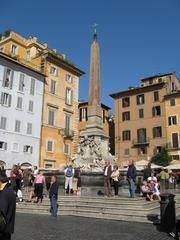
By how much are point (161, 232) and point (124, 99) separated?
38783 mm

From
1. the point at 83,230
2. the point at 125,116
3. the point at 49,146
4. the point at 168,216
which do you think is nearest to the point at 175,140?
the point at 125,116

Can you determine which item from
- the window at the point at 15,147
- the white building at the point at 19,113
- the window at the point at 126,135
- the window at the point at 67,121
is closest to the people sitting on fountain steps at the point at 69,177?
the white building at the point at 19,113

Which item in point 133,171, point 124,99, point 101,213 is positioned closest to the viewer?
point 101,213

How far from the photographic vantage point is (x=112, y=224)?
8219 millimetres

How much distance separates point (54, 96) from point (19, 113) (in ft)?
19.9

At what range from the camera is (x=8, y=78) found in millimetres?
31000

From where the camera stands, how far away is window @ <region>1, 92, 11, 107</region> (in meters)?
29.9

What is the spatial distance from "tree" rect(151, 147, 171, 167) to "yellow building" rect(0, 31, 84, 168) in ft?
34.3

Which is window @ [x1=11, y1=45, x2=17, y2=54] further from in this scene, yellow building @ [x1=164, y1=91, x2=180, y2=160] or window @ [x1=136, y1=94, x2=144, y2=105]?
yellow building @ [x1=164, y1=91, x2=180, y2=160]

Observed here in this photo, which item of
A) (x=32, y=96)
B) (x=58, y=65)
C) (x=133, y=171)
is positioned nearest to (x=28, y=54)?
(x=58, y=65)

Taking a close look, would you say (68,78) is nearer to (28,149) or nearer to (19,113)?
(19,113)

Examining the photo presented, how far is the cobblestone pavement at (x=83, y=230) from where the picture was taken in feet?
21.2

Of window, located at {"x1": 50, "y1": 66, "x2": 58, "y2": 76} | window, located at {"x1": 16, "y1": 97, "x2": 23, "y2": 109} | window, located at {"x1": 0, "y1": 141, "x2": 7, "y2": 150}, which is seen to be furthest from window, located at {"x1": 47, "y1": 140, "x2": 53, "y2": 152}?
window, located at {"x1": 50, "y1": 66, "x2": 58, "y2": 76}

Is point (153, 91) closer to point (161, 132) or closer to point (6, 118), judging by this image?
point (161, 132)
